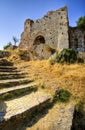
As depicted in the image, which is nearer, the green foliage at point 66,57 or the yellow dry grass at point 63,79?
the yellow dry grass at point 63,79

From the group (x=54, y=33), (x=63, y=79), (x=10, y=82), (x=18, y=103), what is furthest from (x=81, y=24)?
Result: (x=18, y=103)

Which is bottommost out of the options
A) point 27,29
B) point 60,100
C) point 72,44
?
point 60,100

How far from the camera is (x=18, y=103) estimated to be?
5.64 meters

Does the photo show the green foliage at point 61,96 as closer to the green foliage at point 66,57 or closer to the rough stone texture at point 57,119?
the rough stone texture at point 57,119

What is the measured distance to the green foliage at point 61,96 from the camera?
6.52m

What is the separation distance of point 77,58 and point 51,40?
9.82 m

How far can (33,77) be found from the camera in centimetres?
859

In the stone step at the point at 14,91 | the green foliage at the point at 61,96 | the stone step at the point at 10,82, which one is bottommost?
the green foliage at the point at 61,96

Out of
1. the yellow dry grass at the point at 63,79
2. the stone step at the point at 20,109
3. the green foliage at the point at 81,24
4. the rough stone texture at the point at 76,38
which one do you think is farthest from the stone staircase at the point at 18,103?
the green foliage at the point at 81,24

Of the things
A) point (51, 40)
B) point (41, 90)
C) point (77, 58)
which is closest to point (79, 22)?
point (51, 40)

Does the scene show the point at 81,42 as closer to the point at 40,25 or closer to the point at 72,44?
the point at 72,44

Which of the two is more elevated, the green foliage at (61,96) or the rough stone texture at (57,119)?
the green foliage at (61,96)

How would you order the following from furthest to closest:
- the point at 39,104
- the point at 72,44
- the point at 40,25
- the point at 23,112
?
1. the point at 40,25
2. the point at 72,44
3. the point at 39,104
4. the point at 23,112

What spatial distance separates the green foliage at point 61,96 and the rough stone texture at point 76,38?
1400cm
